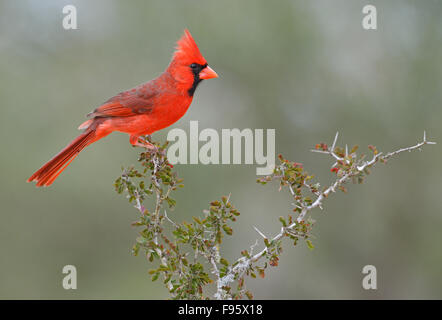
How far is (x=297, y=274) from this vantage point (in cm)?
484

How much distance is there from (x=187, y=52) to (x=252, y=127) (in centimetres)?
207

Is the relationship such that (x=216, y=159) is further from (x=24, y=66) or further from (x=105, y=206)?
(x=24, y=66)

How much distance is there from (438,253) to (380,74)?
162 centimetres

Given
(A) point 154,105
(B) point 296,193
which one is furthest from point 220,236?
(A) point 154,105

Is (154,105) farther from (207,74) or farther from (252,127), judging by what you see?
(252,127)

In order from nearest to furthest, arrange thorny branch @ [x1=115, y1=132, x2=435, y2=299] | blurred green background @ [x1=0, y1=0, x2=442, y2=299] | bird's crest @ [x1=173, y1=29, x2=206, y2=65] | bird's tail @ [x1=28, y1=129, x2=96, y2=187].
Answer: thorny branch @ [x1=115, y1=132, x2=435, y2=299], bird's tail @ [x1=28, y1=129, x2=96, y2=187], bird's crest @ [x1=173, y1=29, x2=206, y2=65], blurred green background @ [x1=0, y1=0, x2=442, y2=299]

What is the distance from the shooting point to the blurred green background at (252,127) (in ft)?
15.3

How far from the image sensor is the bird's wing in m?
2.94

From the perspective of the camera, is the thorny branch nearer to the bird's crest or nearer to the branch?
the branch

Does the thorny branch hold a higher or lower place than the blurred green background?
lower

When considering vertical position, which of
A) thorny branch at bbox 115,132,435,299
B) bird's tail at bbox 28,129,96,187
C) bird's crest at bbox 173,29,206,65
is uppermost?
bird's crest at bbox 173,29,206,65

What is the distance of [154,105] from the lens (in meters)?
2.92

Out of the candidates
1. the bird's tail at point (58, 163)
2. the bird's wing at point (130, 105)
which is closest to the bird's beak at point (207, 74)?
the bird's wing at point (130, 105)

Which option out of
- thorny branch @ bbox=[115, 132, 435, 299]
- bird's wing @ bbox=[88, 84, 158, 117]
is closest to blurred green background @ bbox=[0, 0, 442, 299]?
bird's wing @ bbox=[88, 84, 158, 117]
